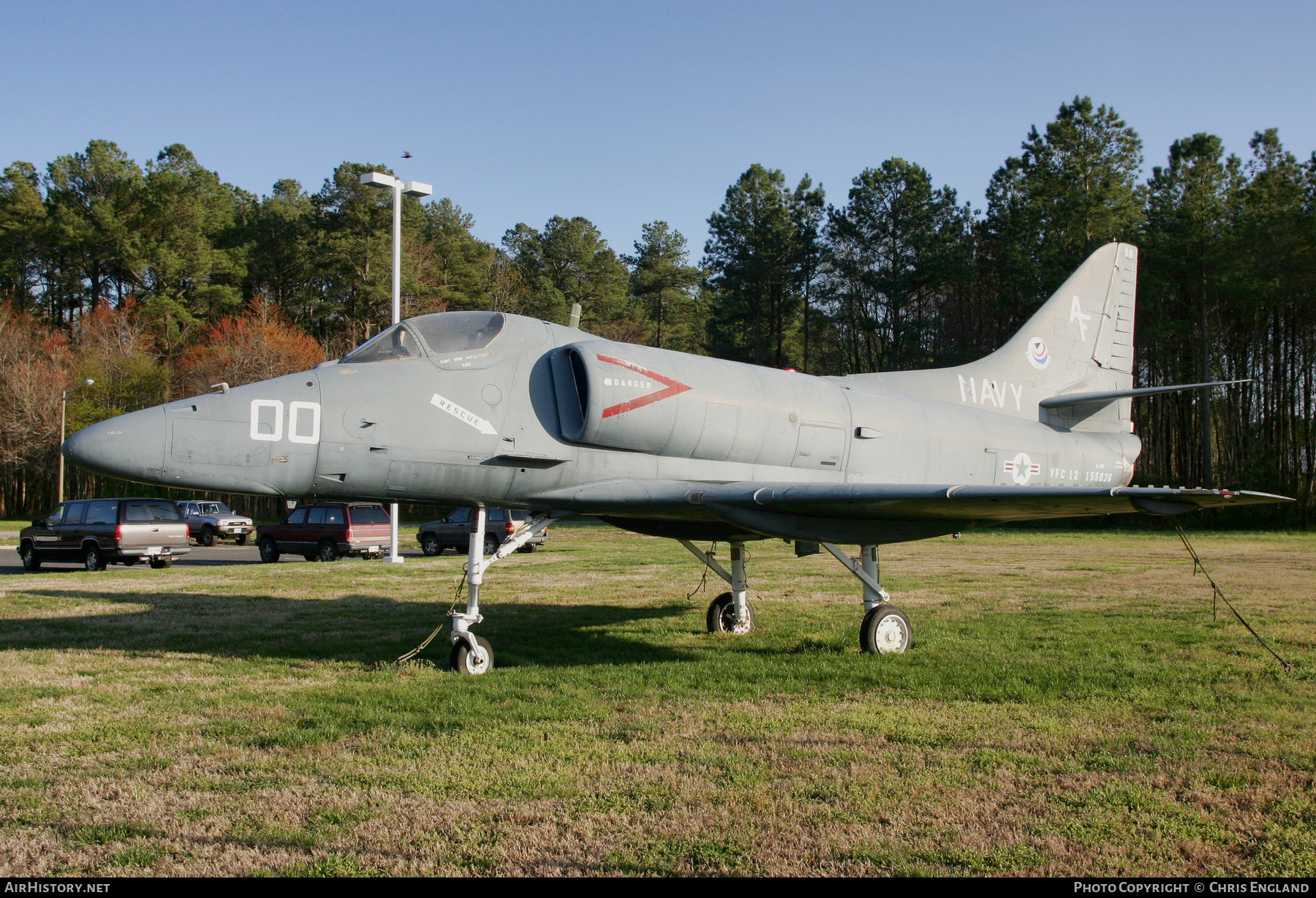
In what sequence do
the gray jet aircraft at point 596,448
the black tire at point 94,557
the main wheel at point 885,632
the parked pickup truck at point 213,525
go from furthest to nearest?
the parked pickup truck at point 213,525 → the black tire at point 94,557 → the main wheel at point 885,632 → the gray jet aircraft at point 596,448

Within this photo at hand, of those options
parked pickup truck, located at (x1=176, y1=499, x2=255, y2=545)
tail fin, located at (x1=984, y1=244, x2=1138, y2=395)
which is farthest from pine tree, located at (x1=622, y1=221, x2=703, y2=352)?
tail fin, located at (x1=984, y1=244, x2=1138, y2=395)

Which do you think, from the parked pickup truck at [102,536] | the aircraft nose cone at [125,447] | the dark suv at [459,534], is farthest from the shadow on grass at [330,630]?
the dark suv at [459,534]

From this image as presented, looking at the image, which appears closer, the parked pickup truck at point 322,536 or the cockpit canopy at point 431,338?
the cockpit canopy at point 431,338

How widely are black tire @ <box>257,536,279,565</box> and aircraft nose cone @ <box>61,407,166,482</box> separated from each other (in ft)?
63.6

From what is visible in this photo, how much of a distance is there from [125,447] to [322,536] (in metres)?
19.2

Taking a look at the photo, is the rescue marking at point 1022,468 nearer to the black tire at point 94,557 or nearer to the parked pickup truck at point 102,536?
the parked pickup truck at point 102,536

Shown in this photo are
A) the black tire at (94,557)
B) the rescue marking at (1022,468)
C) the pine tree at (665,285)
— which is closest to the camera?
the rescue marking at (1022,468)

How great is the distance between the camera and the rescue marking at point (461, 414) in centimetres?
811

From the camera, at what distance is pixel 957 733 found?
5.98 m

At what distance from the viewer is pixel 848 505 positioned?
8.13 m

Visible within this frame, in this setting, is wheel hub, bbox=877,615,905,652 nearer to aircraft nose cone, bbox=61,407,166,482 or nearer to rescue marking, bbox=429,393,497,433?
rescue marking, bbox=429,393,497,433

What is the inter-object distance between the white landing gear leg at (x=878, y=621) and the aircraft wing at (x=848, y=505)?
487 mm

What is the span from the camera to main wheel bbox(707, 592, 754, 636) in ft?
35.5

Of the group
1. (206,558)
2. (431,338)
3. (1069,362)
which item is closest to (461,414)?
(431,338)
